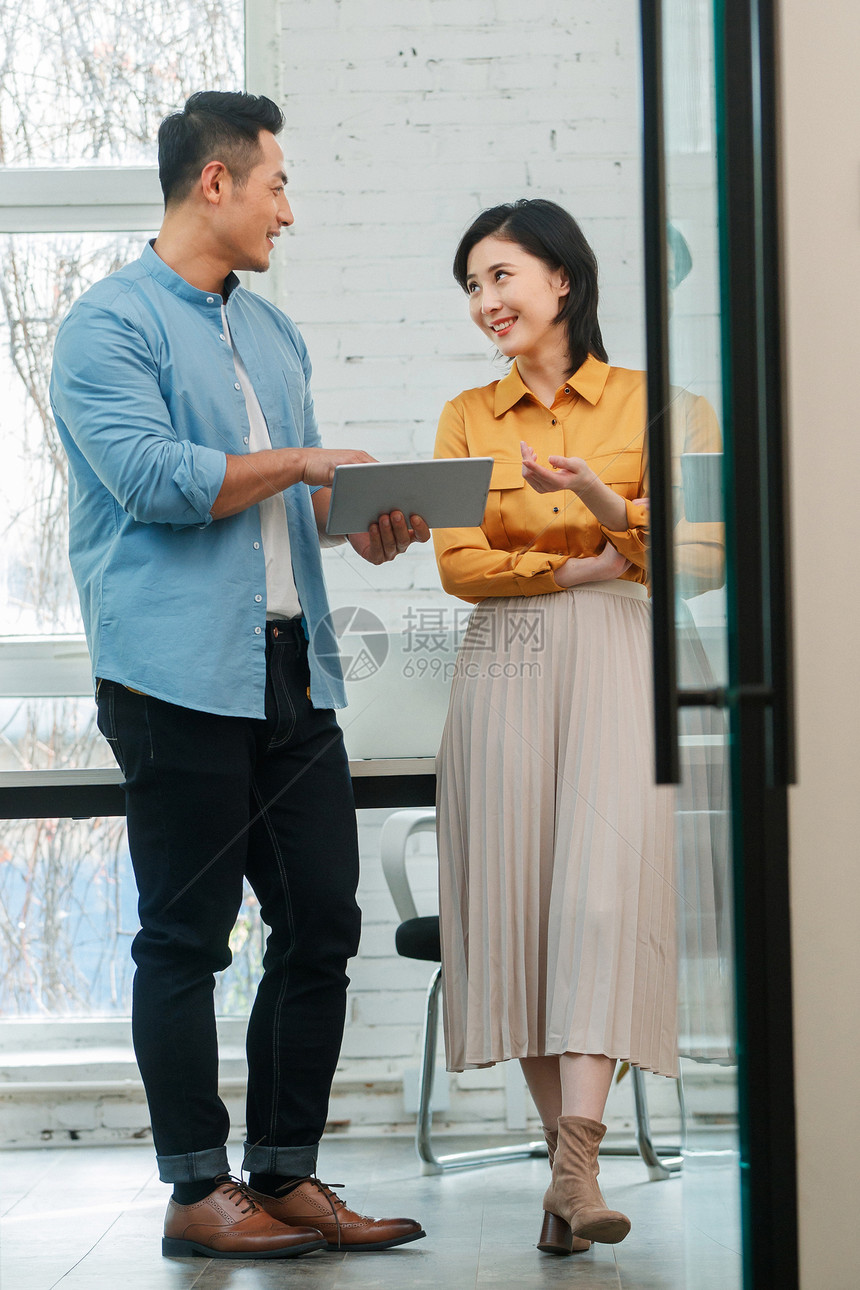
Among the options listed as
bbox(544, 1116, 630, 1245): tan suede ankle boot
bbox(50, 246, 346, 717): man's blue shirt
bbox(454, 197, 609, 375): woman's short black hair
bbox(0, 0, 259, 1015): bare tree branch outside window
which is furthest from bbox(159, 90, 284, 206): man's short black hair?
bbox(544, 1116, 630, 1245): tan suede ankle boot

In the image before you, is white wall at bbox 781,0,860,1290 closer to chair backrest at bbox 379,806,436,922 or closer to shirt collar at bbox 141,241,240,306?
shirt collar at bbox 141,241,240,306

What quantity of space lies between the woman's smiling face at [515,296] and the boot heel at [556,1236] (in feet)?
4.05

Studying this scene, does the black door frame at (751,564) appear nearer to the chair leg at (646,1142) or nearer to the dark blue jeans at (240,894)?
the dark blue jeans at (240,894)

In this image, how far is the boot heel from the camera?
173 cm

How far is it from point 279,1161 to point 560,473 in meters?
1.03

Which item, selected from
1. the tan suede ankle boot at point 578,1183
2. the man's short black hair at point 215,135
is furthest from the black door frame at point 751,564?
the man's short black hair at point 215,135

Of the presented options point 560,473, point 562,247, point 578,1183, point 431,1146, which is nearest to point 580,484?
point 560,473

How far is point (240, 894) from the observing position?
5.95 feet

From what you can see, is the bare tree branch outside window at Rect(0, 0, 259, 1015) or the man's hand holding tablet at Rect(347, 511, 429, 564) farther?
the bare tree branch outside window at Rect(0, 0, 259, 1015)

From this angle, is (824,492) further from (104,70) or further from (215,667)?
(104,70)

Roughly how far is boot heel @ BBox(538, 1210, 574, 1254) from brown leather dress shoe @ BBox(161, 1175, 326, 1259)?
0.30 meters

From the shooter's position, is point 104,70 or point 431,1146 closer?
point 431,1146

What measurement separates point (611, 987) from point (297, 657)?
0.63 m

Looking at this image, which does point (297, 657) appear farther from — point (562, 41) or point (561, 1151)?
point (562, 41)
